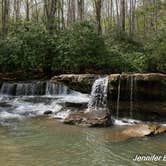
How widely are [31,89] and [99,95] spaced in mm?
3602

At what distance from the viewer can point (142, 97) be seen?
40.4 ft

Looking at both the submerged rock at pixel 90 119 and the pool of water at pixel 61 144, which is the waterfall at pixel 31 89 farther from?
the submerged rock at pixel 90 119

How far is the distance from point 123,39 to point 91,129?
1314 cm

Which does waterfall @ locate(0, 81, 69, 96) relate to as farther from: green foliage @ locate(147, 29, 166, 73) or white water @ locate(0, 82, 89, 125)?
green foliage @ locate(147, 29, 166, 73)

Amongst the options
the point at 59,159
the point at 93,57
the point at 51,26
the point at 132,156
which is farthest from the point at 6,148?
the point at 51,26

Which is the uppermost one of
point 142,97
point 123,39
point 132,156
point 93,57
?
point 123,39

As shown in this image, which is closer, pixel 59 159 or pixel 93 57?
pixel 59 159

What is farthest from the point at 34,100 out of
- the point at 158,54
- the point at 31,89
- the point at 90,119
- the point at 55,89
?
the point at 158,54

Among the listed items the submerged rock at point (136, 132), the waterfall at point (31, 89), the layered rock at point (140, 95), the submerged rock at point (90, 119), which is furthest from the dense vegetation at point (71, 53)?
the submerged rock at point (136, 132)

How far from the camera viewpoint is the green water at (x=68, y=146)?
686cm

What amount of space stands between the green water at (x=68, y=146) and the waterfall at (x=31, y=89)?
14.6 ft

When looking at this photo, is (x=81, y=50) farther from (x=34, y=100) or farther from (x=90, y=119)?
(x=90, y=119)

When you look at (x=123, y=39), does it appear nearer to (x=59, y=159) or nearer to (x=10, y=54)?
(x=10, y=54)

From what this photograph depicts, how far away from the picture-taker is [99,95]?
12.9m
